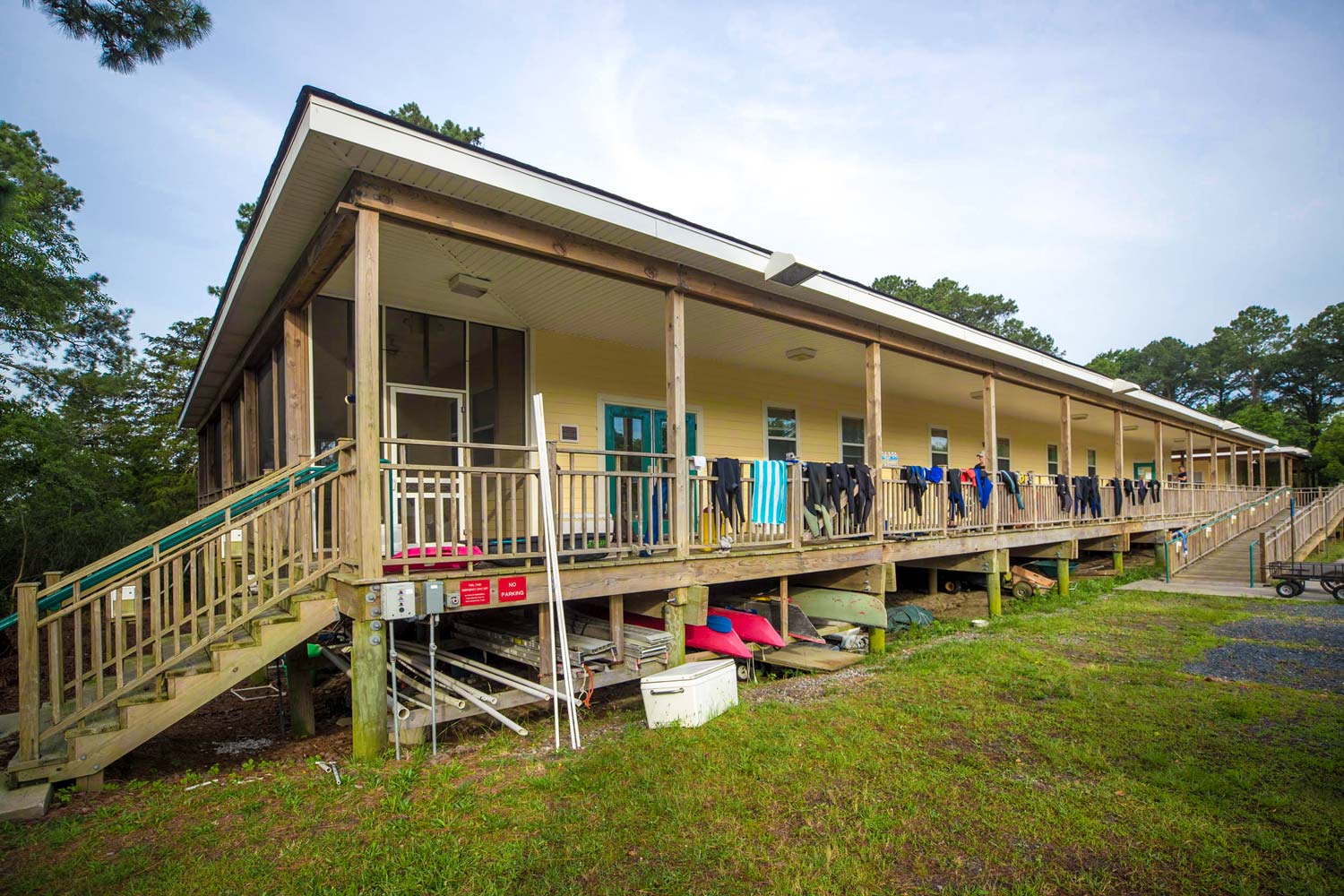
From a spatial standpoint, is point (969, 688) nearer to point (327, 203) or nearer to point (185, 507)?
point (327, 203)

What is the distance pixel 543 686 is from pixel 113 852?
2.65m

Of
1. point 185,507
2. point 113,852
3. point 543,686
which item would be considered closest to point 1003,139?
point 543,686

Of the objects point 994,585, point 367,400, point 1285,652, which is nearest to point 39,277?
point 367,400

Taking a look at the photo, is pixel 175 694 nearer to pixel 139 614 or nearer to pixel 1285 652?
pixel 139 614

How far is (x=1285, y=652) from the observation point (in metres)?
7.64

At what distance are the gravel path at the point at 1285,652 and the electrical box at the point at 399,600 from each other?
732cm

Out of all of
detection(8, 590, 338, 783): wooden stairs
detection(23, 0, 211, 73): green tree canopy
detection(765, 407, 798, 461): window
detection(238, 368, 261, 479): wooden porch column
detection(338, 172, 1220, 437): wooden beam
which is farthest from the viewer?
detection(765, 407, 798, 461): window

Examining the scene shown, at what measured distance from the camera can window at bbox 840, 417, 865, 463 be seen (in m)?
13.8

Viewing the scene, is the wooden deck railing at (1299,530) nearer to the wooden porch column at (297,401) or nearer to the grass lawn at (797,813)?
the grass lawn at (797,813)

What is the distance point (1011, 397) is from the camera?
15289 mm

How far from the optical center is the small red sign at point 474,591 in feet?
16.4

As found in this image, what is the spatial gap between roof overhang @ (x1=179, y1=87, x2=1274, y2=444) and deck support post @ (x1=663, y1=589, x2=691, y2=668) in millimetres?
3278

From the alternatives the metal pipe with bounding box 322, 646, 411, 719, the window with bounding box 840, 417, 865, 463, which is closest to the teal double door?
the metal pipe with bounding box 322, 646, 411, 719

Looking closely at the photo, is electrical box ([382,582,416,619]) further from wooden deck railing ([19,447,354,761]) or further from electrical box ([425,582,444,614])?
wooden deck railing ([19,447,354,761])
